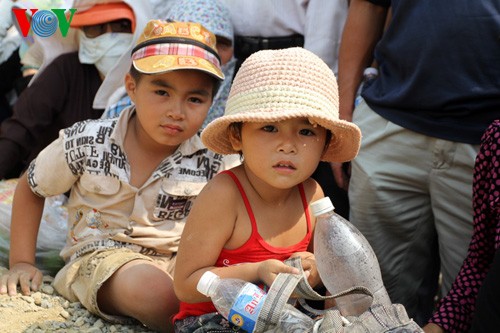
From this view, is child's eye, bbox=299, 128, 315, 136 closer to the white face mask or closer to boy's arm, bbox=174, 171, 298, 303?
boy's arm, bbox=174, 171, 298, 303

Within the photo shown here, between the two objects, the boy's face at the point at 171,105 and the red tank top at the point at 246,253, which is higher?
the boy's face at the point at 171,105

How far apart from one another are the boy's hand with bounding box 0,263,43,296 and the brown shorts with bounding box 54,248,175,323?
0.09 metres

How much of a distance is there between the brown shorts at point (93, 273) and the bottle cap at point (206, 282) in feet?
2.77

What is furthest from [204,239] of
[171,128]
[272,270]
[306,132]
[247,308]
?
[171,128]

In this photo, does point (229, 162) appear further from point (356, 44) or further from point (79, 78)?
point (79, 78)

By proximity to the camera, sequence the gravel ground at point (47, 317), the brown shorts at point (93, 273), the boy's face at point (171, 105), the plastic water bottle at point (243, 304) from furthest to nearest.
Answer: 1. the boy's face at point (171, 105)
2. the brown shorts at point (93, 273)
3. the gravel ground at point (47, 317)
4. the plastic water bottle at point (243, 304)

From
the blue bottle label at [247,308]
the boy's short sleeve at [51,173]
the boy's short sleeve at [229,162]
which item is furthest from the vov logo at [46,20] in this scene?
the blue bottle label at [247,308]

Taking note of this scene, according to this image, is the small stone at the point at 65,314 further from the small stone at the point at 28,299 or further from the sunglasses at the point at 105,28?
the sunglasses at the point at 105,28

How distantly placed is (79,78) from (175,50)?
1.44 meters

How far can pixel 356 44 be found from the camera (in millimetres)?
3443

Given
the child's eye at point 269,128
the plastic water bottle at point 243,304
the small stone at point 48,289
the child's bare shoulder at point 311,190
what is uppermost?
the child's eye at point 269,128

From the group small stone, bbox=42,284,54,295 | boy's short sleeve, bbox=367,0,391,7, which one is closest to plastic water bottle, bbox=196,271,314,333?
small stone, bbox=42,284,54,295

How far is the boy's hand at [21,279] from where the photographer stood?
3.13 meters

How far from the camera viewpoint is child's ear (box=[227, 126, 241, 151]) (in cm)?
259
